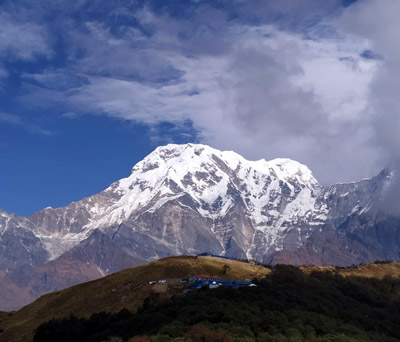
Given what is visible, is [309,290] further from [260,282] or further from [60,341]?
[60,341]

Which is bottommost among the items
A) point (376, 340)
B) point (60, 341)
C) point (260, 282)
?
point (376, 340)

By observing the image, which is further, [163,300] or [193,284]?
[193,284]

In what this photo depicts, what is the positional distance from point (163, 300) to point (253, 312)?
120ft

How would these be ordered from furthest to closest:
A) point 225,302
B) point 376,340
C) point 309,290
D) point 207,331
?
point 309,290 < point 225,302 < point 376,340 < point 207,331

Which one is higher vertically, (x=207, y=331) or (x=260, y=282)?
(x=260, y=282)

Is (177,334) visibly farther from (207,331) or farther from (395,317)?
(395,317)

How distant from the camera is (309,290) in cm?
19412

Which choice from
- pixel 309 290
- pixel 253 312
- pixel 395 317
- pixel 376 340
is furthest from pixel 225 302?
pixel 395 317

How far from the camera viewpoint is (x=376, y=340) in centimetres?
14612

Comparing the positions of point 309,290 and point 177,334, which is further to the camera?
point 309,290

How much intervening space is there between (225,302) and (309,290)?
44.4m

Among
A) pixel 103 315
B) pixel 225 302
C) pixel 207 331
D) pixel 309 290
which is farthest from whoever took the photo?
pixel 309 290

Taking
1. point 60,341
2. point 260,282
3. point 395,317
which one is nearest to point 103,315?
point 60,341

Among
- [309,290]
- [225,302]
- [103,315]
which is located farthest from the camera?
[309,290]
